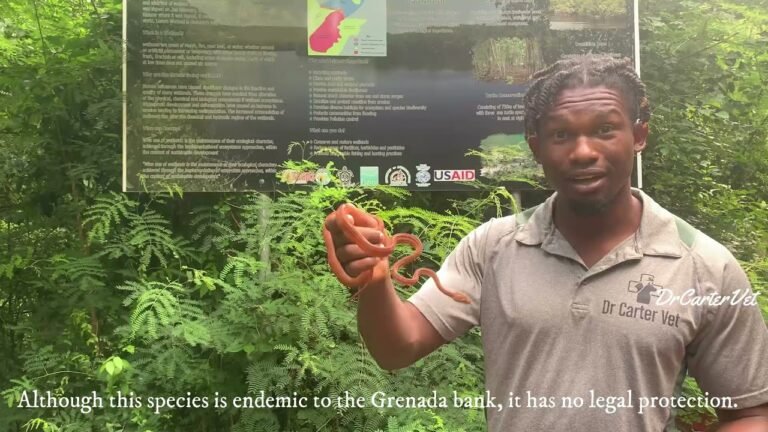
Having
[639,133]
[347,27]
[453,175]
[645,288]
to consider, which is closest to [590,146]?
[639,133]

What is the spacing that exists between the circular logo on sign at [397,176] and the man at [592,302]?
2.55 ft

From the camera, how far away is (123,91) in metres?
2.04

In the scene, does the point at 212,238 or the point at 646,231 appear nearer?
the point at 646,231

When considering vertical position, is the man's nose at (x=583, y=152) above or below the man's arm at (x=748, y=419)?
above

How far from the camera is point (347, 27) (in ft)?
6.76

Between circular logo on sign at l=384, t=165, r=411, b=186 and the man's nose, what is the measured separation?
891mm

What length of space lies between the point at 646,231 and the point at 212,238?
4.91ft

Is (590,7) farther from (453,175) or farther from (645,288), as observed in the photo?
(645,288)

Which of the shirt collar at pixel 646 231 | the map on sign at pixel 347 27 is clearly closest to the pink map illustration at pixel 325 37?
the map on sign at pixel 347 27

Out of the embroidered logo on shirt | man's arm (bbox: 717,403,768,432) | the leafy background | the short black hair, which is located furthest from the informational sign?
man's arm (bbox: 717,403,768,432)

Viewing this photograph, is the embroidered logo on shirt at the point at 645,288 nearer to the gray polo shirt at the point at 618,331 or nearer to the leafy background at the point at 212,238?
the gray polo shirt at the point at 618,331

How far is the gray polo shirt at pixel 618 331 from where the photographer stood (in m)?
1.12

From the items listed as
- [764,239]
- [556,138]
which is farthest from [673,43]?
Answer: [556,138]

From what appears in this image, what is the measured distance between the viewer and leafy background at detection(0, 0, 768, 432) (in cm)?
192
